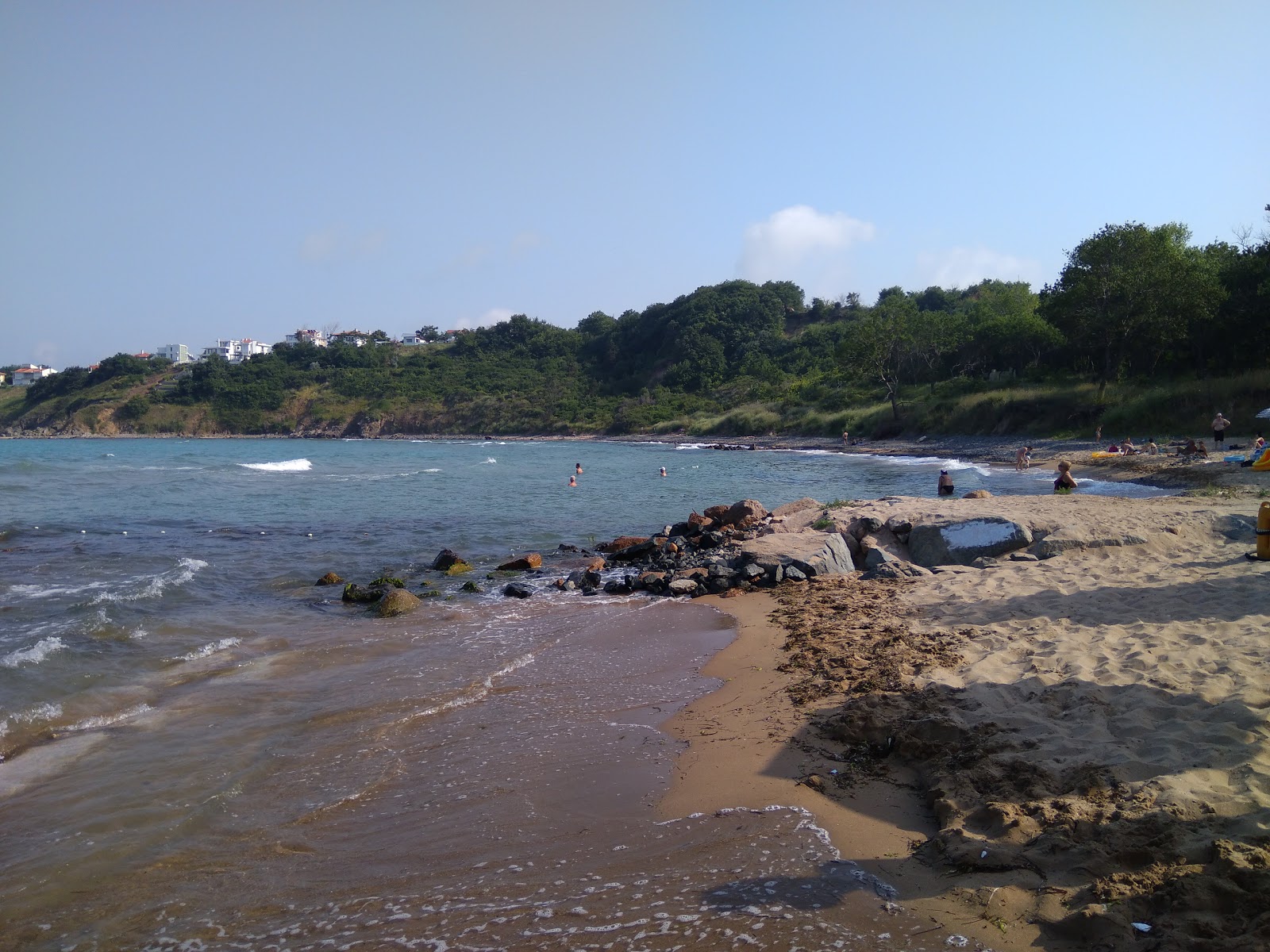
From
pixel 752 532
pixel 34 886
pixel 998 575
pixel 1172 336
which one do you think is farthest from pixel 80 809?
pixel 1172 336

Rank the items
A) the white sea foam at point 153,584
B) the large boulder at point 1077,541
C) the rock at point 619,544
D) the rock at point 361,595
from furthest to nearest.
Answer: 1. the rock at point 619,544
2. the rock at point 361,595
3. the white sea foam at point 153,584
4. the large boulder at point 1077,541

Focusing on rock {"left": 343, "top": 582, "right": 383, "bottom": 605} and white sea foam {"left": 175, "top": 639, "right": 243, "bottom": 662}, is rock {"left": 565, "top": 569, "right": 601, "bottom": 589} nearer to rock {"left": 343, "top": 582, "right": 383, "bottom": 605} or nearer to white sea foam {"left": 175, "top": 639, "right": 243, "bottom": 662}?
rock {"left": 343, "top": 582, "right": 383, "bottom": 605}

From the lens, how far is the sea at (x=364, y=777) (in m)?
4.39

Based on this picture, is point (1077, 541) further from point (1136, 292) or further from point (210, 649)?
point (1136, 292)

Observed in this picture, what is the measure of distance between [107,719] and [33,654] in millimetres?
2573

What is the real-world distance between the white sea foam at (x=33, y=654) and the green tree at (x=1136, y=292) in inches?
1761

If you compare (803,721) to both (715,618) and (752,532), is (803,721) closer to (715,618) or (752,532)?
(715,618)

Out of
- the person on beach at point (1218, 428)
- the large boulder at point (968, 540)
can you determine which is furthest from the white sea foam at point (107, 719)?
the person on beach at point (1218, 428)

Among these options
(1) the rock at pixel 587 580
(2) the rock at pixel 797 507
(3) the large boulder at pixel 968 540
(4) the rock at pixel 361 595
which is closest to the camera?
(3) the large boulder at pixel 968 540

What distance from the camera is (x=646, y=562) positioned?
626 inches

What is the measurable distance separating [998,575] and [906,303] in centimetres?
6053

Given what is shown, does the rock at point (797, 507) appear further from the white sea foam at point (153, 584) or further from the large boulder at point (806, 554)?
the white sea foam at point (153, 584)

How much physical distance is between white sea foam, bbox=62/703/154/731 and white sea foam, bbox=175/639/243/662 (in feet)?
5.37

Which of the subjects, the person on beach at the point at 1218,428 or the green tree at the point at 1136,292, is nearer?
the person on beach at the point at 1218,428
